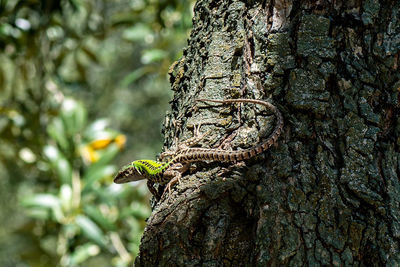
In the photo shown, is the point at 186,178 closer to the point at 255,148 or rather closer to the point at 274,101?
the point at 255,148

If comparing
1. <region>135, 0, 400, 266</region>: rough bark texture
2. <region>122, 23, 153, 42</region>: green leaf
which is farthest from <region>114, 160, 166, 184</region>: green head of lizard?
<region>122, 23, 153, 42</region>: green leaf

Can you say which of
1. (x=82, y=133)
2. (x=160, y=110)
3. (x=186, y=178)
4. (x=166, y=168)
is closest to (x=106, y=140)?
(x=82, y=133)

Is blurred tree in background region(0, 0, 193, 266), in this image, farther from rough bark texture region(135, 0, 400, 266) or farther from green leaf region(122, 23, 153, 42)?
rough bark texture region(135, 0, 400, 266)

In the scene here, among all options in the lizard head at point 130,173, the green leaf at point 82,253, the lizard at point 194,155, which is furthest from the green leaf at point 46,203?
the lizard at point 194,155

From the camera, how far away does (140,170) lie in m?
2.70

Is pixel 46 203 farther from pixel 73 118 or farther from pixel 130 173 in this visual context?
pixel 130 173

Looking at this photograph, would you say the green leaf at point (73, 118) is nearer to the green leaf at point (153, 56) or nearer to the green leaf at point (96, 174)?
the green leaf at point (96, 174)

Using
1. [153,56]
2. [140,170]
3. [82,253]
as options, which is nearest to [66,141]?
[82,253]

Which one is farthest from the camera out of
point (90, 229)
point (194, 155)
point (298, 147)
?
point (90, 229)

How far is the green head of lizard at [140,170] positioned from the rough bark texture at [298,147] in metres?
0.37

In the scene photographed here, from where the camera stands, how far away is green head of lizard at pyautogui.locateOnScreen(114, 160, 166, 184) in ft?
7.57

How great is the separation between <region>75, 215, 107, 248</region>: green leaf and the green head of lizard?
0.79 metres

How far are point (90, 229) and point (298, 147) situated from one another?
103 inches

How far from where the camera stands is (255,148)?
5.49 ft
